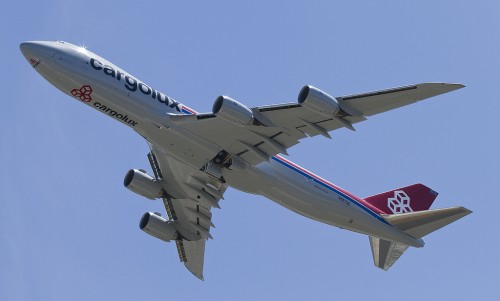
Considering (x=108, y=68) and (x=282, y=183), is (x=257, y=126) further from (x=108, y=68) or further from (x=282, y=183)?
(x=108, y=68)

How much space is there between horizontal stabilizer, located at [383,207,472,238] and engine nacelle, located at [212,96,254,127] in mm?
14177

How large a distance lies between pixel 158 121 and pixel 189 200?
10.6 metres

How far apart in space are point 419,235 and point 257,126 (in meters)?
14.8

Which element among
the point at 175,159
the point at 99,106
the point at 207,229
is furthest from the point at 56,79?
the point at 207,229

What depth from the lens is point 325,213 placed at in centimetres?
5191

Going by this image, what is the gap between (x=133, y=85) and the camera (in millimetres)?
47125

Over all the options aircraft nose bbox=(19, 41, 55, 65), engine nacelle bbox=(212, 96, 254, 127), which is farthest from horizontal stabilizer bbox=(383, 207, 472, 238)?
aircraft nose bbox=(19, 41, 55, 65)

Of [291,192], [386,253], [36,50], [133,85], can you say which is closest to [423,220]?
[386,253]

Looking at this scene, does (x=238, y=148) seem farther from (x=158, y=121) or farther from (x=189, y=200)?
(x=189, y=200)

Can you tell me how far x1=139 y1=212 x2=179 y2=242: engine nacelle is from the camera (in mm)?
57562

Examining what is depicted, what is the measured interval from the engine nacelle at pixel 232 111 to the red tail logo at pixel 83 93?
732cm

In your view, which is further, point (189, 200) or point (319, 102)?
point (189, 200)

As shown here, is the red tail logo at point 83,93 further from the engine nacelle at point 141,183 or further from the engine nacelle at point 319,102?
the engine nacelle at point 319,102

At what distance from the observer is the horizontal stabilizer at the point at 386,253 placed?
180 ft
